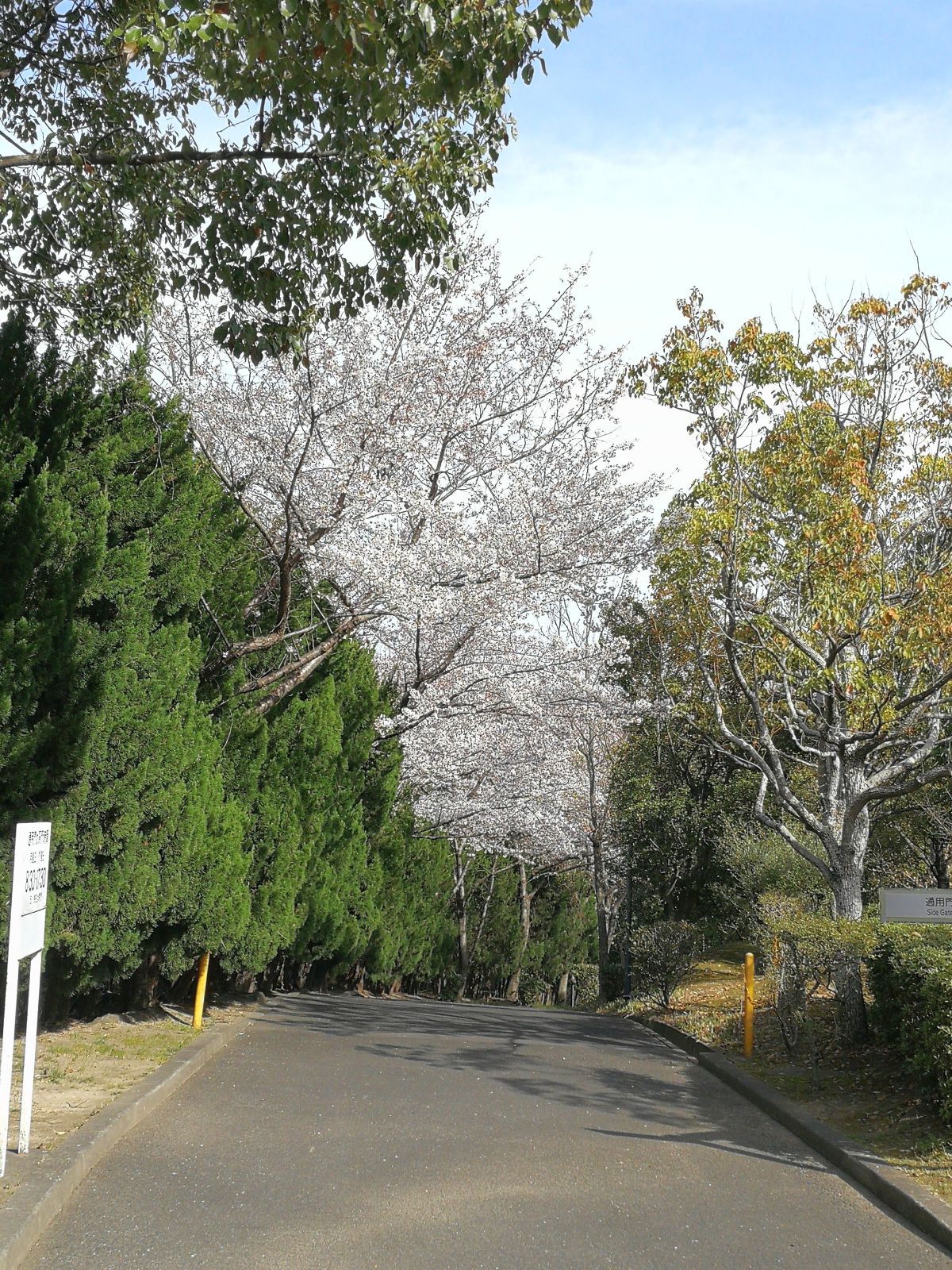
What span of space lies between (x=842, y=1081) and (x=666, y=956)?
6655 mm

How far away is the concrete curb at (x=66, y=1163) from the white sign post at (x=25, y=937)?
0.64 feet

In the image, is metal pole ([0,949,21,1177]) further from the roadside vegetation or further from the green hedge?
the green hedge

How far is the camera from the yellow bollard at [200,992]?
10781 mm

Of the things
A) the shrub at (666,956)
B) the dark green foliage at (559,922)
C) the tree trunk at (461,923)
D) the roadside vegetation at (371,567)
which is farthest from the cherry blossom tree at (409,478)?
the dark green foliage at (559,922)

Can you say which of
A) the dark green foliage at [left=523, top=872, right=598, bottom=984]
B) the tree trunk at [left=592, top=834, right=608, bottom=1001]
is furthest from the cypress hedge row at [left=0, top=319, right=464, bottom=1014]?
the dark green foliage at [left=523, top=872, right=598, bottom=984]

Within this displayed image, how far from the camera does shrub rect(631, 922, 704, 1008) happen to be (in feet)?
50.7

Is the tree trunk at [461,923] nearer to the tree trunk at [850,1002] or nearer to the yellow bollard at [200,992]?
the yellow bollard at [200,992]

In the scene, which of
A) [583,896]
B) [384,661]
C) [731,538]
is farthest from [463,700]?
[583,896]

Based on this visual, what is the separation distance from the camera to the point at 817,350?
40.7 ft

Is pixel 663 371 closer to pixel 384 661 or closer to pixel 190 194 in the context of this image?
pixel 190 194

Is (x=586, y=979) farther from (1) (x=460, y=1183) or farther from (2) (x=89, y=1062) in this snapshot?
(1) (x=460, y=1183)

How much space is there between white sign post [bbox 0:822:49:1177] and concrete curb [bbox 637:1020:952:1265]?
990 mm

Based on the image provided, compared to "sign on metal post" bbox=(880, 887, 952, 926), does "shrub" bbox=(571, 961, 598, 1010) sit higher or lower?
lower

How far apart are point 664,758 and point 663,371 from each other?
38.2ft
